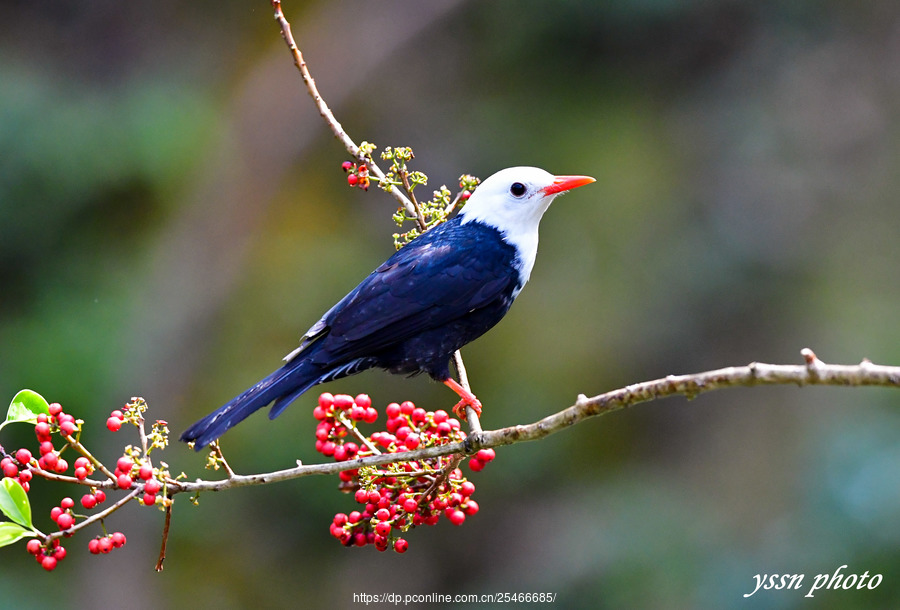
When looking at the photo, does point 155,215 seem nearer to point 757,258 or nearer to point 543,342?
point 543,342

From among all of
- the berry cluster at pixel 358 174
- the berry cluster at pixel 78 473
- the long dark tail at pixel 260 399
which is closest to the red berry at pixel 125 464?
the berry cluster at pixel 78 473

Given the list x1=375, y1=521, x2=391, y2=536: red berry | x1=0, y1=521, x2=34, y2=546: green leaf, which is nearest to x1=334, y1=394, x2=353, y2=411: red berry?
x1=375, y1=521, x2=391, y2=536: red berry

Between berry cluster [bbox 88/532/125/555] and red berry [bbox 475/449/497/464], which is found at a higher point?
red berry [bbox 475/449/497/464]

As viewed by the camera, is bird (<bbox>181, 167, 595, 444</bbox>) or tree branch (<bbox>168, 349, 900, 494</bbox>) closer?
tree branch (<bbox>168, 349, 900, 494</bbox>)

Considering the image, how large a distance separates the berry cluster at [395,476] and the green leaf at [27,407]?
27.9 inches

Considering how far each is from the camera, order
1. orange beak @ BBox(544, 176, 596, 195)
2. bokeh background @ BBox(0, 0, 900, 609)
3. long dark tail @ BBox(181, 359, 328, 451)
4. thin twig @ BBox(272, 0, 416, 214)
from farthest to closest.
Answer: bokeh background @ BBox(0, 0, 900, 609) → orange beak @ BBox(544, 176, 596, 195) → thin twig @ BBox(272, 0, 416, 214) → long dark tail @ BBox(181, 359, 328, 451)

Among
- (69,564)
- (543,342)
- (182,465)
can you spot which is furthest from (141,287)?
(543,342)

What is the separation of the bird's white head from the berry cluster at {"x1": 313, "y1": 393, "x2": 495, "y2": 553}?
97cm

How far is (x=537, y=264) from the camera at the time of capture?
6918 mm

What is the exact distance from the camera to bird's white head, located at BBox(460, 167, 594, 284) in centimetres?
355

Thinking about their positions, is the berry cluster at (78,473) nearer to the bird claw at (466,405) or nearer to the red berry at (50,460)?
the red berry at (50,460)

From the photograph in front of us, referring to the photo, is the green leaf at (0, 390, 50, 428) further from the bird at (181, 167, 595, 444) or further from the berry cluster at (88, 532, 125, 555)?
the bird at (181, 167, 595, 444)

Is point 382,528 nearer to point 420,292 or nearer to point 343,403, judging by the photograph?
point 343,403

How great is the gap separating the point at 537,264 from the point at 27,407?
4.81 metres
